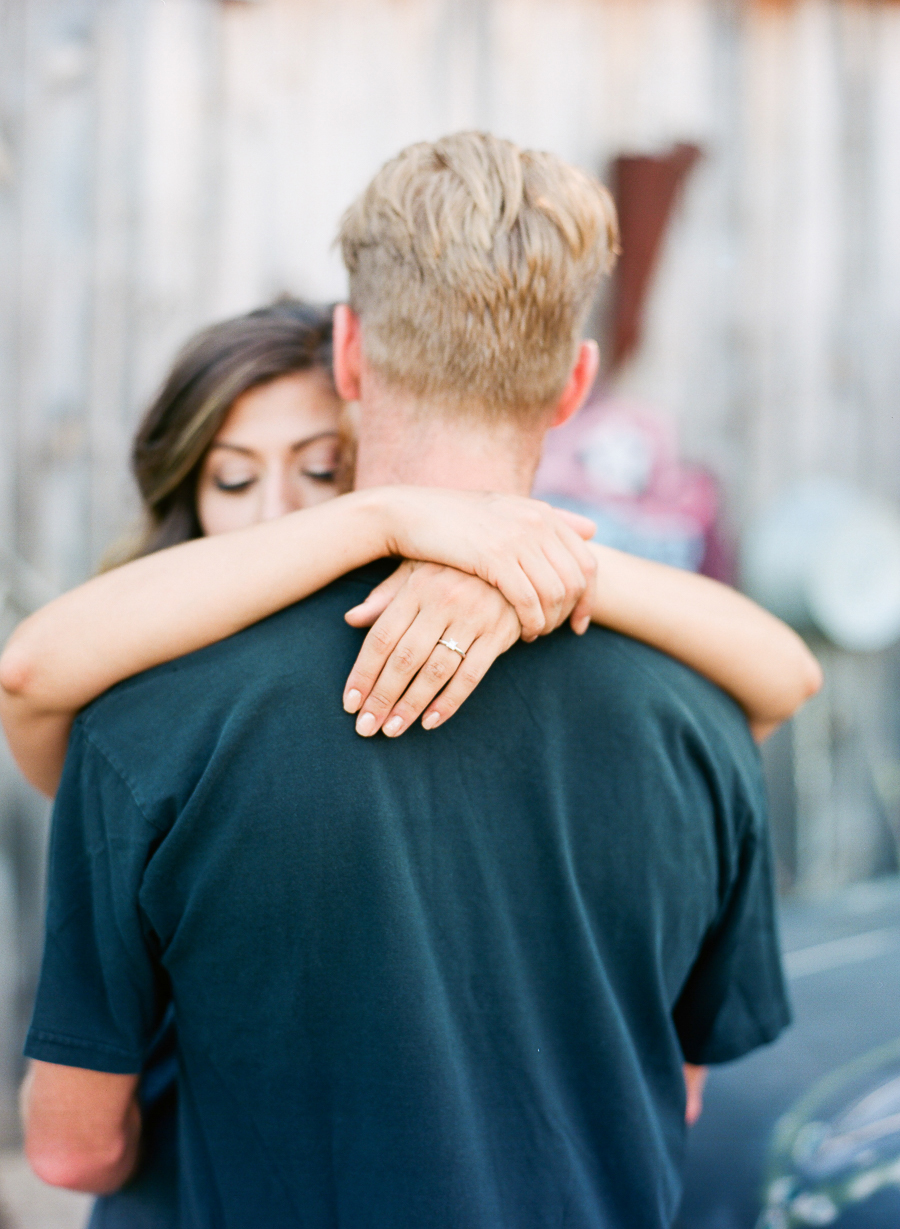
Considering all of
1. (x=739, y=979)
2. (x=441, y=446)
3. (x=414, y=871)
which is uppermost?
(x=441, y=446)

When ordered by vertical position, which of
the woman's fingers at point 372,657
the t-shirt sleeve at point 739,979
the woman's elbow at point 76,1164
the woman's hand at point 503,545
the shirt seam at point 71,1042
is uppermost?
the woman's hand at point 503,545

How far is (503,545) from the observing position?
0.92m

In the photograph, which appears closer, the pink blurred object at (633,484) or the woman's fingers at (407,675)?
the woman's fingers at (407,675)

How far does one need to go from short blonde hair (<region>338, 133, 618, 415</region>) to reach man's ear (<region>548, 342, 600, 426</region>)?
0.06 m

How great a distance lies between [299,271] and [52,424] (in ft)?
2.70

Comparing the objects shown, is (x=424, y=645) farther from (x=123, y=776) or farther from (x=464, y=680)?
(x=123, y=776)

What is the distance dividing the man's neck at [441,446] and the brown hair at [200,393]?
27.6 inches

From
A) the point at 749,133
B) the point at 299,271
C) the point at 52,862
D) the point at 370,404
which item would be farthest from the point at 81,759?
the point at 749,133

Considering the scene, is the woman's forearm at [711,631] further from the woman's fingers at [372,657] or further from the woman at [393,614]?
the woman's fingers at [372,657]

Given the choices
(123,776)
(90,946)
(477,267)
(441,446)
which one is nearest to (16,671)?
(123,776)

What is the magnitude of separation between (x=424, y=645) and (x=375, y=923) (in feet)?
0.90

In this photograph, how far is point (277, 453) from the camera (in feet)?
5.34

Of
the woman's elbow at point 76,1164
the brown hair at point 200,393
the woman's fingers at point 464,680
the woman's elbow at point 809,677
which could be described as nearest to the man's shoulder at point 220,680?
the woman's fingers at point 464,680

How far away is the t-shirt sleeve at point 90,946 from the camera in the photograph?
3.11 ft
